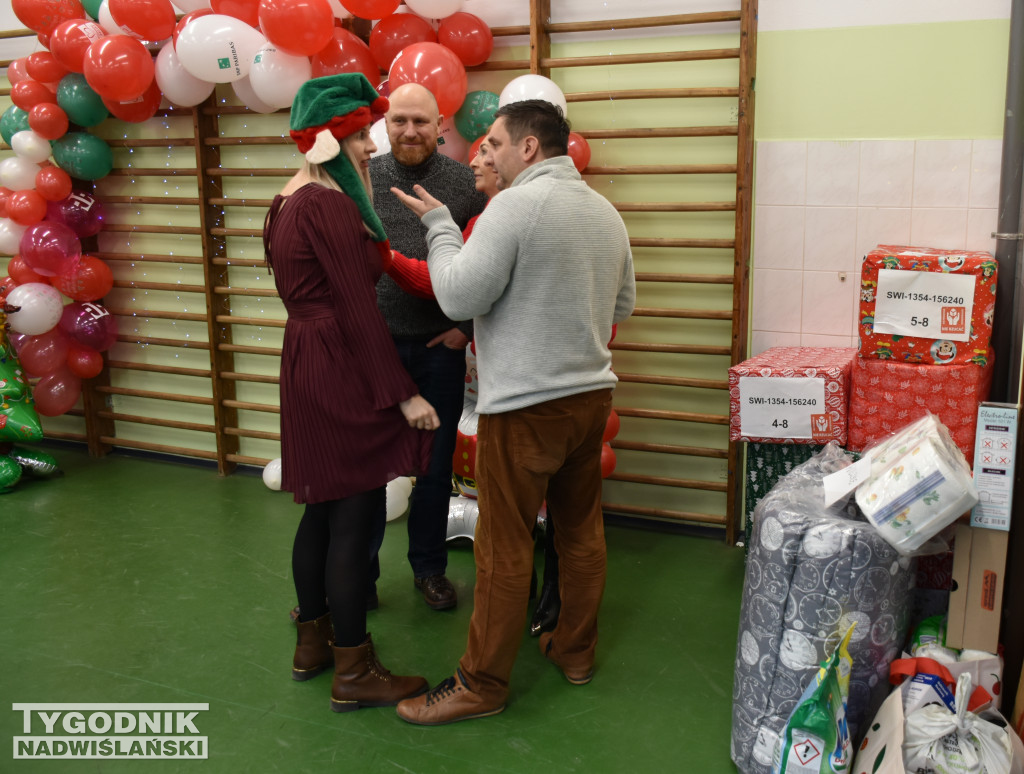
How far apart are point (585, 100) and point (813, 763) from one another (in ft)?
8.34

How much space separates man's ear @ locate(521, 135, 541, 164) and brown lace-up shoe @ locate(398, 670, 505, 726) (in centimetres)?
135

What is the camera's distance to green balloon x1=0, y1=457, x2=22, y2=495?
13.4 ft

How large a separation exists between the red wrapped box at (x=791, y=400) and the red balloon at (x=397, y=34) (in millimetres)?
1795

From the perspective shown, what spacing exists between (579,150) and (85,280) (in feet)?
8.25

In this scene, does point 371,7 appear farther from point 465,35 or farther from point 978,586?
point 978,586

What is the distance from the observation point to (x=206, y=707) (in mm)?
2381

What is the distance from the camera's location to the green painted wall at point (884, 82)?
296 cm

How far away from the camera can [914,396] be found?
2.66m

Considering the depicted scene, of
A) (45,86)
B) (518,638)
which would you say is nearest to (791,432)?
(518,638)

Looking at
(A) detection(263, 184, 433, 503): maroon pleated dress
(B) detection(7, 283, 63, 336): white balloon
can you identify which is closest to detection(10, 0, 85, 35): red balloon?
(B) detection(7, 283, 63, 336): white balloon

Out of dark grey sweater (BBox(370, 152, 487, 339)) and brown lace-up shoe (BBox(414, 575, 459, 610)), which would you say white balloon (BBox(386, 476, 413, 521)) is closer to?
brown lace-up shoe (BBox(414, 575, 459, 610))

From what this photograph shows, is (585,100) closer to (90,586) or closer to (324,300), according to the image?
(324,300)

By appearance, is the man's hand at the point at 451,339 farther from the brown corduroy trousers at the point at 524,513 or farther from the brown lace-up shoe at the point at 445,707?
the brown lace-up shoe at the point at 445,707

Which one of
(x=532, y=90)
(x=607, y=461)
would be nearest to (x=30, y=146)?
(x=532, y=90)
